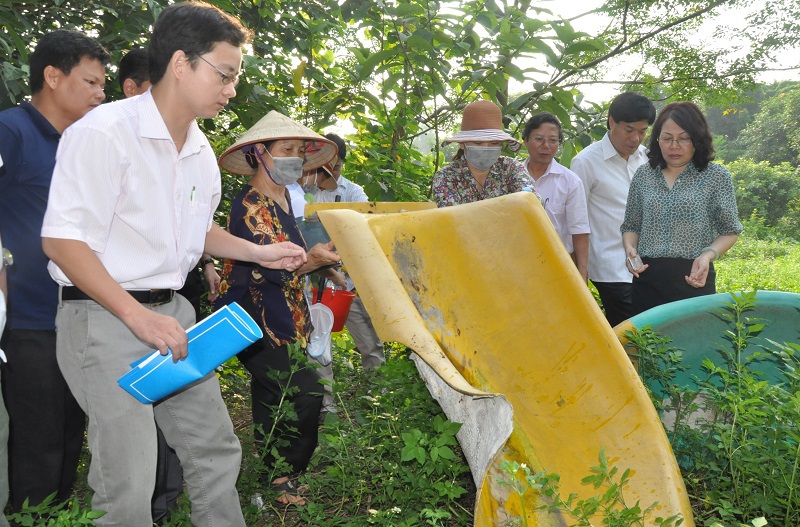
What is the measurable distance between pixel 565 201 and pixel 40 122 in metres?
2.88

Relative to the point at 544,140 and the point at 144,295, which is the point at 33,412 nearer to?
the point at 144,295


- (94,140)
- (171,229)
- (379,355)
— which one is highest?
(94,140)

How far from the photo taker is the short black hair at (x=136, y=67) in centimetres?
314

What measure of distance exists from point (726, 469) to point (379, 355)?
102 inches

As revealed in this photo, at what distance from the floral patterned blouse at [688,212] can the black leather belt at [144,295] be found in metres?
2.54

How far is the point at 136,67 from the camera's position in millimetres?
3156

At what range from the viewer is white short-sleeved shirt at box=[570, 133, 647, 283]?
4.44 metres

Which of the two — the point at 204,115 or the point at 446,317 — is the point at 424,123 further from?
the point at 204,115

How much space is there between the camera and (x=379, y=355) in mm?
4938

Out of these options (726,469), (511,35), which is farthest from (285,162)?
(726,469)

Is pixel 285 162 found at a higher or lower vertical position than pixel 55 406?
higher

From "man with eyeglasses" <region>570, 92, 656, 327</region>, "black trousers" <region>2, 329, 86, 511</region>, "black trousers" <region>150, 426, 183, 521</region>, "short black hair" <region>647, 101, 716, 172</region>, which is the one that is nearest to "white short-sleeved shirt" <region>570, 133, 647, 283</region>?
"man with eyeglasses" <region>570, 92, 656, 327</region>

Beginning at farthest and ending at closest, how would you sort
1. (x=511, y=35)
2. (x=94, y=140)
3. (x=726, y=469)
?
(x=511, y=35) → (x=726, y=469) → (x=94, y=140)

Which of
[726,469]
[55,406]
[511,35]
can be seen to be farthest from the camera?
[511,35]
